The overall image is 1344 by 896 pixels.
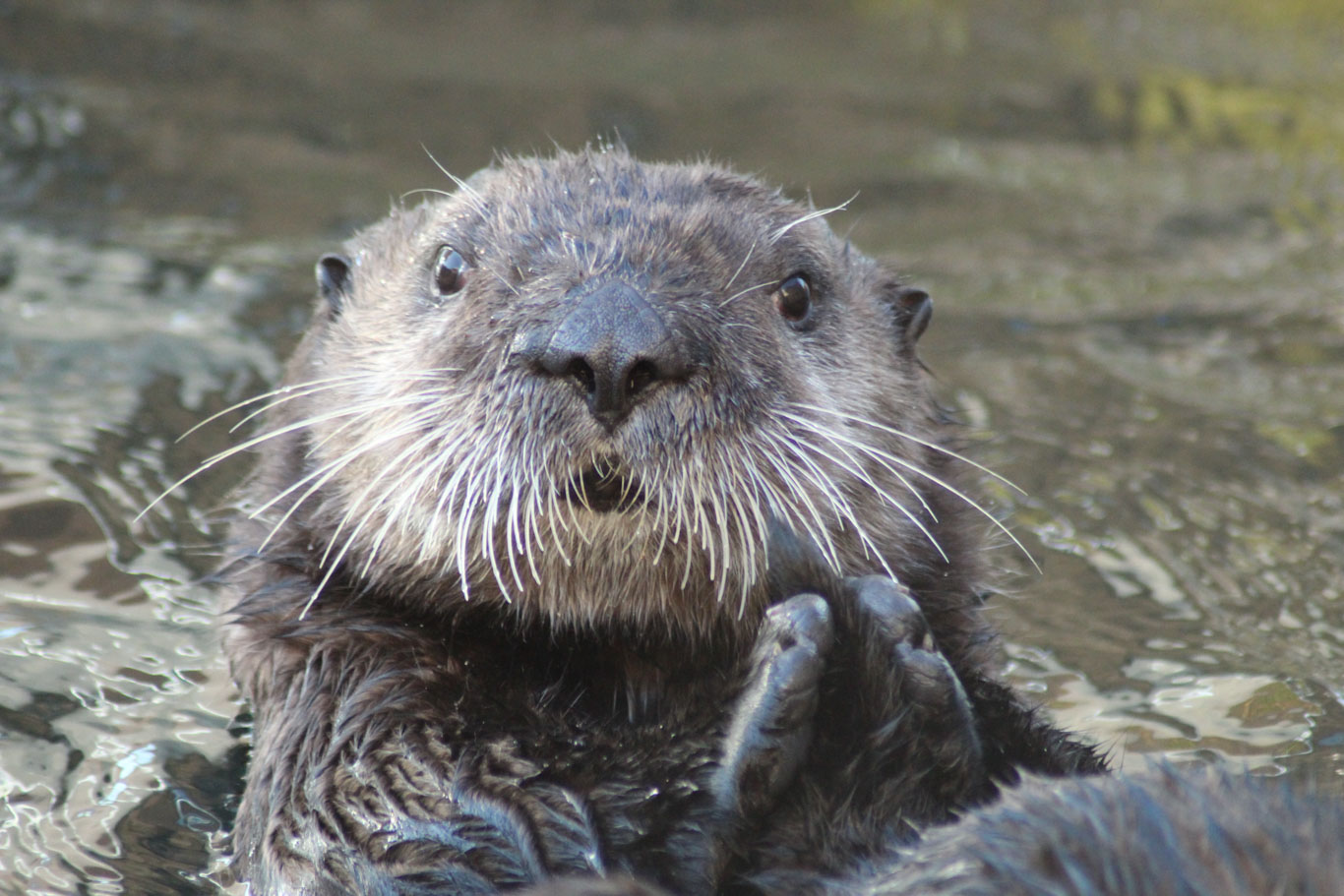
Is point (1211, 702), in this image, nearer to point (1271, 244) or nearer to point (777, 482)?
point (777, 482)

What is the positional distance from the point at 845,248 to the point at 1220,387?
3.10 metres

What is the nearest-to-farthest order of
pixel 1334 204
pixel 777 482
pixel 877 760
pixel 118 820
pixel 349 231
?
pixel 877 760 → pixel 777 482 → pixel 118 820 → pixel 349 231 → pixel 1334 204

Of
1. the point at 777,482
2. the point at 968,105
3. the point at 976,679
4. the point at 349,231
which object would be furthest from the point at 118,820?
the point at 968,105

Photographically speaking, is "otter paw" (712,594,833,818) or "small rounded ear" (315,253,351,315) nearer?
"otter paw" (712,594,833,818)

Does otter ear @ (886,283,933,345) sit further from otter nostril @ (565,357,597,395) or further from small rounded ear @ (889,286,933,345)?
otter nostril @ (565,357,597,395)

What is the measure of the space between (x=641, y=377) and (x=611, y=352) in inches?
3.4

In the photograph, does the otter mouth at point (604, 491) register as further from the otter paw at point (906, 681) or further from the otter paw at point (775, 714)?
the otter paw at point (906, 681)

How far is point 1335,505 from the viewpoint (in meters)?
5.47

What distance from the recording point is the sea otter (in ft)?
9.32

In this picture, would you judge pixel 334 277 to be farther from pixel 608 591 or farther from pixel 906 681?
pixel 906 681

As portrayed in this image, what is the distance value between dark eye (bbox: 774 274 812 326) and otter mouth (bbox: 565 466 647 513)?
888 mm

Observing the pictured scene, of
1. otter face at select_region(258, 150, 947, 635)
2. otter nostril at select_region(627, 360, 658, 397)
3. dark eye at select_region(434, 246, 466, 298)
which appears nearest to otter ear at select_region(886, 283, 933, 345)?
otter face at select_region(258, 150, 947, 635)

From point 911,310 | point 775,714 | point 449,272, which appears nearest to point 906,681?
point 775,714

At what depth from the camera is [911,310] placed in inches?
167
